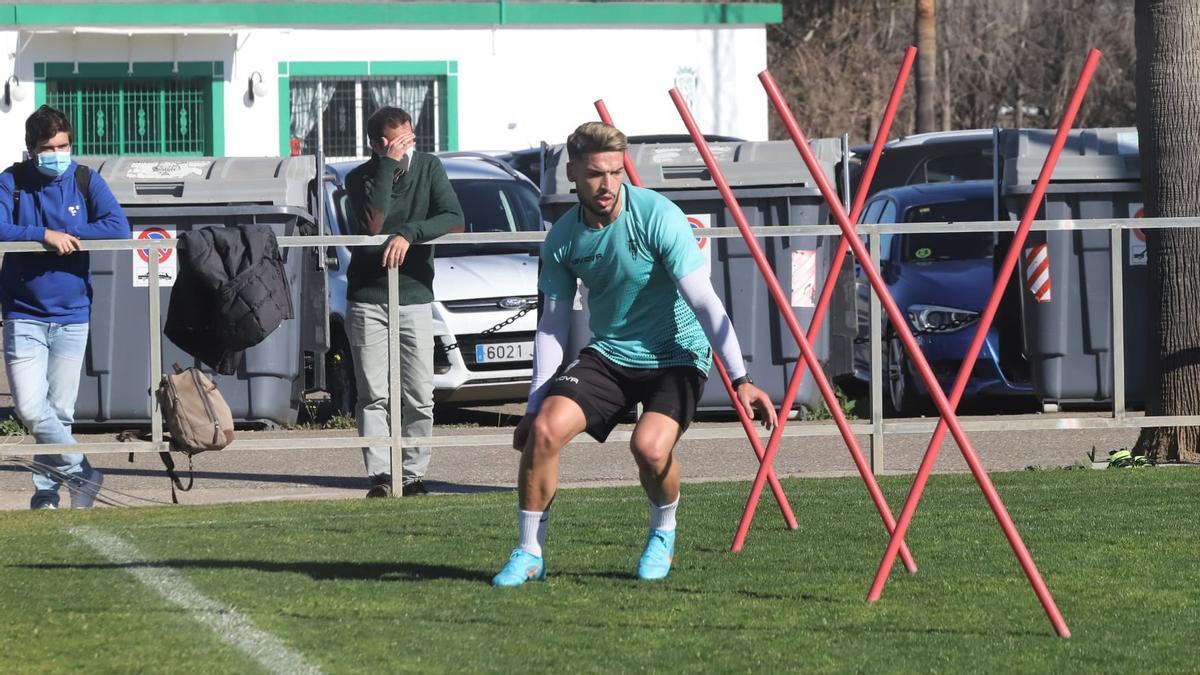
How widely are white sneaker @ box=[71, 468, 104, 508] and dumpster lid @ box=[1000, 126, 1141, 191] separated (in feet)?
18.5

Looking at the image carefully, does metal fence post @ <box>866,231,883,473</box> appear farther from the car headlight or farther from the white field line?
the white field line

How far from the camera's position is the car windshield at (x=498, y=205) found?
13.5m

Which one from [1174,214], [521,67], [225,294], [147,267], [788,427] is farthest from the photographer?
[521,67]

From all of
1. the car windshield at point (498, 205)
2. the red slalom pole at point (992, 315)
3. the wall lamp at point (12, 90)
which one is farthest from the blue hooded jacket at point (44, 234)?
the wall lamp at point (12, 90)

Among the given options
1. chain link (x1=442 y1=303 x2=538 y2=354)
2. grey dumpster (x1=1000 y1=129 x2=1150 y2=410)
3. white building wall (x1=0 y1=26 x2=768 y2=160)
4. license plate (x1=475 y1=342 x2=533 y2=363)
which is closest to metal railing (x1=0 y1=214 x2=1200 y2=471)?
grey dumpster (x1=1000 y1=129 x2=1150 y2=410)

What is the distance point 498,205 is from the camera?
540 inches

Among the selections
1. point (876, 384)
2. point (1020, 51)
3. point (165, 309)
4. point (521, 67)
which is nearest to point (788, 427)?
point (876, 384)

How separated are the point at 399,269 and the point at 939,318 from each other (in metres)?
4.35

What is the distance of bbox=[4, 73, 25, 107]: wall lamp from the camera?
25.8m

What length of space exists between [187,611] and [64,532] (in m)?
2.19

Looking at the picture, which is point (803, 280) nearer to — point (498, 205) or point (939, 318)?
point (939, 318)

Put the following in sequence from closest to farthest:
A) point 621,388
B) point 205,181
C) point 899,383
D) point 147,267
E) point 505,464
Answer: point 621,388 → point 147,267 → point 505,464 → point 205,181 → point 899,383

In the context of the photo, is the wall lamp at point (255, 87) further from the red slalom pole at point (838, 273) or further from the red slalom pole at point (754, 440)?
the red slalom pole at point (838, 273)

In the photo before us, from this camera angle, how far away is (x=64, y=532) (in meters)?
8.20
